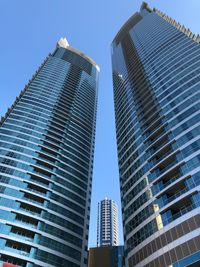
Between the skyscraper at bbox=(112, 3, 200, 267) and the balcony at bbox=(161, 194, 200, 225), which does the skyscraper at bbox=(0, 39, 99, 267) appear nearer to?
the skyscraper at bbox=(112, 3, 200, 267)

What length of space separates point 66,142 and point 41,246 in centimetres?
3516

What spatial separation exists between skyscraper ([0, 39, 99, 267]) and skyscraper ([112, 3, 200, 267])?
1255cm

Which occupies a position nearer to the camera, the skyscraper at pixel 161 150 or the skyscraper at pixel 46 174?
the skyscraper at pixel 161 150

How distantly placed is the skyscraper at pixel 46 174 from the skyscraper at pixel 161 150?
41.2 ft

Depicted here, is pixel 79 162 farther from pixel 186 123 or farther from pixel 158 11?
pixel 158 11

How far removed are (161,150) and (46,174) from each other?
29.9 m

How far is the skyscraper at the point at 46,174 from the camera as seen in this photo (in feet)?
192

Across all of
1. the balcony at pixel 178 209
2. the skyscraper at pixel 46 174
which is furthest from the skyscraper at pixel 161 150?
the skyscraper at pixel 46 174

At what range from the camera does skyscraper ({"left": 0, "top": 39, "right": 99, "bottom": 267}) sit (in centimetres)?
5859

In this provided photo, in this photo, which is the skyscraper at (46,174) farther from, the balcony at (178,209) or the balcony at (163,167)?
the balcony at (178,209)

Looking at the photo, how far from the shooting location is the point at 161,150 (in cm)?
6028

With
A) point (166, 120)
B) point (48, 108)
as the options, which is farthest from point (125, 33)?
point (166, 120)

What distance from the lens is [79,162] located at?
282 feet

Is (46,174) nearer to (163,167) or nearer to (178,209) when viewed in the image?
(163,167)
